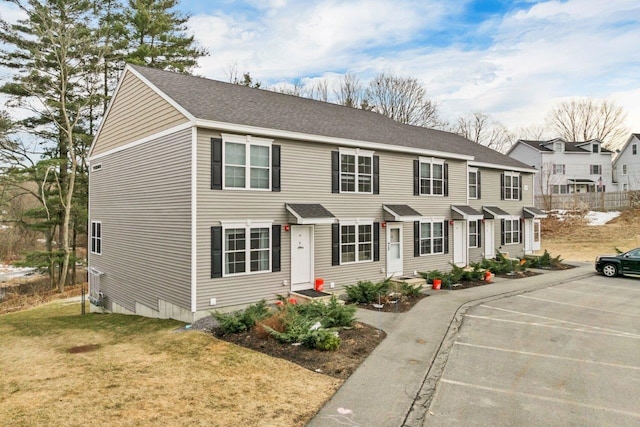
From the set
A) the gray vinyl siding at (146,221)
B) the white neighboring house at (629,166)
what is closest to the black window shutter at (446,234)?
the gray vinyl siding at (146,221)

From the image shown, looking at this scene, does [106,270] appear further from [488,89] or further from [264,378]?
[488,89]

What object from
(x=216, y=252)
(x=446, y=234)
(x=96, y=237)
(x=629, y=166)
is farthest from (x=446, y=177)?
(x=629, y=166)

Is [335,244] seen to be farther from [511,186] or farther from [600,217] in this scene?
[600,217]

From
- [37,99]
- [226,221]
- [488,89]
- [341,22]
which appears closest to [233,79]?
[37,99]

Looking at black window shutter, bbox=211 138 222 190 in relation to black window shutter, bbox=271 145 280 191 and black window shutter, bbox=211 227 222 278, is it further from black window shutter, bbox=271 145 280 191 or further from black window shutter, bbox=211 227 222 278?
black window shutter, bbox=271 145 280 191

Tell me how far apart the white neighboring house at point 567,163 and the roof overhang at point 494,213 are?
25.7 metres

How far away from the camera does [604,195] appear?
1462 inches

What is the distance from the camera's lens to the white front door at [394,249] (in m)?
16.5

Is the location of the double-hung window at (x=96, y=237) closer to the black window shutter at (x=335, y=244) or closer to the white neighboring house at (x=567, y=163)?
the black window shutter at (x=335, y=244)

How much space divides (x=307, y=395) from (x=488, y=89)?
33.2 meters

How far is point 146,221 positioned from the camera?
46.2 feet

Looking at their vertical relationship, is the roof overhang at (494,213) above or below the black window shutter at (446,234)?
above

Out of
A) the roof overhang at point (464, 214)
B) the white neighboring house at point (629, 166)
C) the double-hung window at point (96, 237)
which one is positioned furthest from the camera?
the white neighboring house at point (629, 166)

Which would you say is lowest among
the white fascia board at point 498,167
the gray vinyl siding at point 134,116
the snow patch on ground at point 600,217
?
the snow patch on ground at point 600,217
